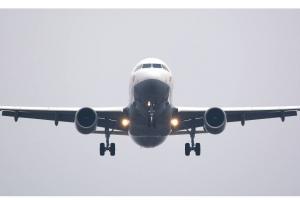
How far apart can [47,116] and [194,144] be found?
31.3ft

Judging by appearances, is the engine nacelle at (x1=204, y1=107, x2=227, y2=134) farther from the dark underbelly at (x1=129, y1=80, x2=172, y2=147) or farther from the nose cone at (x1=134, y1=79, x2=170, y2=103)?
the nose cone at (x1=134, y1=79, x2=170, y2=103)

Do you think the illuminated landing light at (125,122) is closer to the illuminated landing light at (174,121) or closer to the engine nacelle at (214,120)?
the illuminated landing light at (174,121)

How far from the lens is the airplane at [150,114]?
2930 cm

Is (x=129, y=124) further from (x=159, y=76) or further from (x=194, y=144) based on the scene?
(x=194, y=144)

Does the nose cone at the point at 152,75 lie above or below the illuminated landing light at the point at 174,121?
above

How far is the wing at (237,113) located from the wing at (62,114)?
3.55 m

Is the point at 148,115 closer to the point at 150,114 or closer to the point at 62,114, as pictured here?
the point at 150,114

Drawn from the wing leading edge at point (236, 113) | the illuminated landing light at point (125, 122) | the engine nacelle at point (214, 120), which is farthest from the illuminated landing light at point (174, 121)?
the engine nacelle at point (214, 120)

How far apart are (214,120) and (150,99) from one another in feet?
13.0

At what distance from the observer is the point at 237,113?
1378 inches

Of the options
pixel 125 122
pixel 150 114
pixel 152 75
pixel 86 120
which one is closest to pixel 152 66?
pixel 152 75

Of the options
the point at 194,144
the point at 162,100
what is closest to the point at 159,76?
the point at 162,100

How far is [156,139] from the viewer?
33656mm

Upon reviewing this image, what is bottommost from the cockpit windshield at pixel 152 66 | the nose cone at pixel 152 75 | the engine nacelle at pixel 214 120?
the engine nacelle at pixel 214 120
